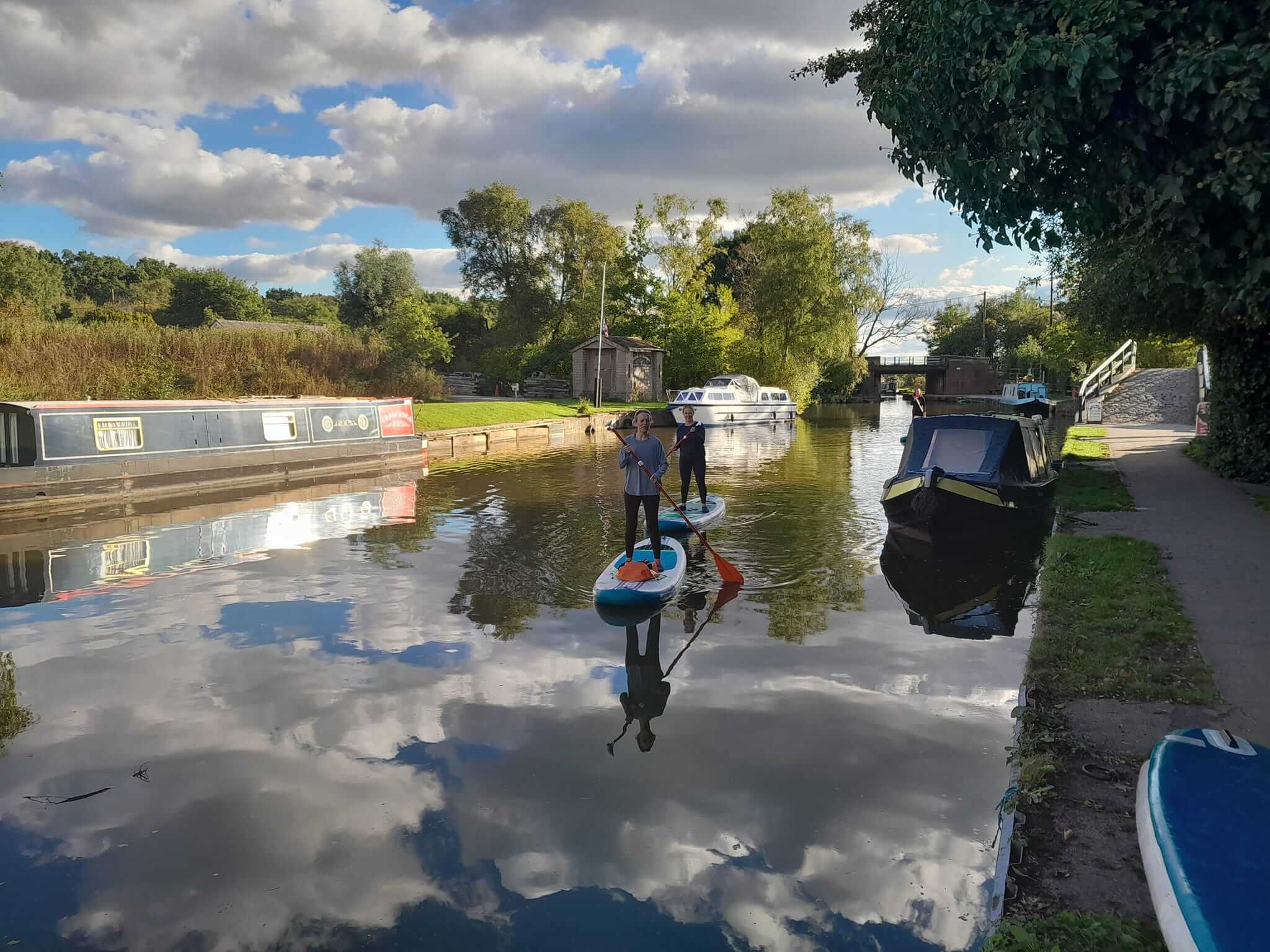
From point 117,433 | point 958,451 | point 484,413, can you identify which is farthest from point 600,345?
point 958,451

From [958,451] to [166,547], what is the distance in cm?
1386

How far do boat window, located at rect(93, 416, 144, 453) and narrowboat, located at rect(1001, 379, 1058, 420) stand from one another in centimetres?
3936

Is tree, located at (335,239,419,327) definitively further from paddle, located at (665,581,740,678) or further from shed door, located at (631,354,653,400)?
paddle, located at (665,581,740,678)

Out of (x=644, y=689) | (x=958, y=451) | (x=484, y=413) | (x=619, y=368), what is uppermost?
(x=619, y=368)

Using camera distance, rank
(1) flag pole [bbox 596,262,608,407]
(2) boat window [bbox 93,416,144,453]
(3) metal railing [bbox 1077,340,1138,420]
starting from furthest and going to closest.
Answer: (1) flag pole [bbox 596,262,608,407], (3) metal railing [bbox 1077,340,1138,420], (2) boat window [bbox 93,416,144,453]

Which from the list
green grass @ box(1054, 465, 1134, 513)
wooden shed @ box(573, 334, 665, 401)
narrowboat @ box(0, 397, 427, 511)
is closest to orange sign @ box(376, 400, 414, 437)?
narrowboat @ box(0, 397, 427, 511)

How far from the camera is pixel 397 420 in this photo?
87.7 feet

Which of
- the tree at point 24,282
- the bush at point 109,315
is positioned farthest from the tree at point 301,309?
the tree at point 24,282

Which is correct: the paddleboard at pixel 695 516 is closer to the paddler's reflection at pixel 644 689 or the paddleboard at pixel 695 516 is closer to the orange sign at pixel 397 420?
the paddler's reflection at pixel 644 689

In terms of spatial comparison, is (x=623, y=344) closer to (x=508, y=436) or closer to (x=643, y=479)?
(x=508, y=436)

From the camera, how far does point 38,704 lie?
716cm

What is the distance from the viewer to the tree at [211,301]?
71.8 meters

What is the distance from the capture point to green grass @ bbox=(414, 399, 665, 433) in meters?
32.7

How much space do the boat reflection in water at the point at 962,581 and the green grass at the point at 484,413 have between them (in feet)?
67.0
